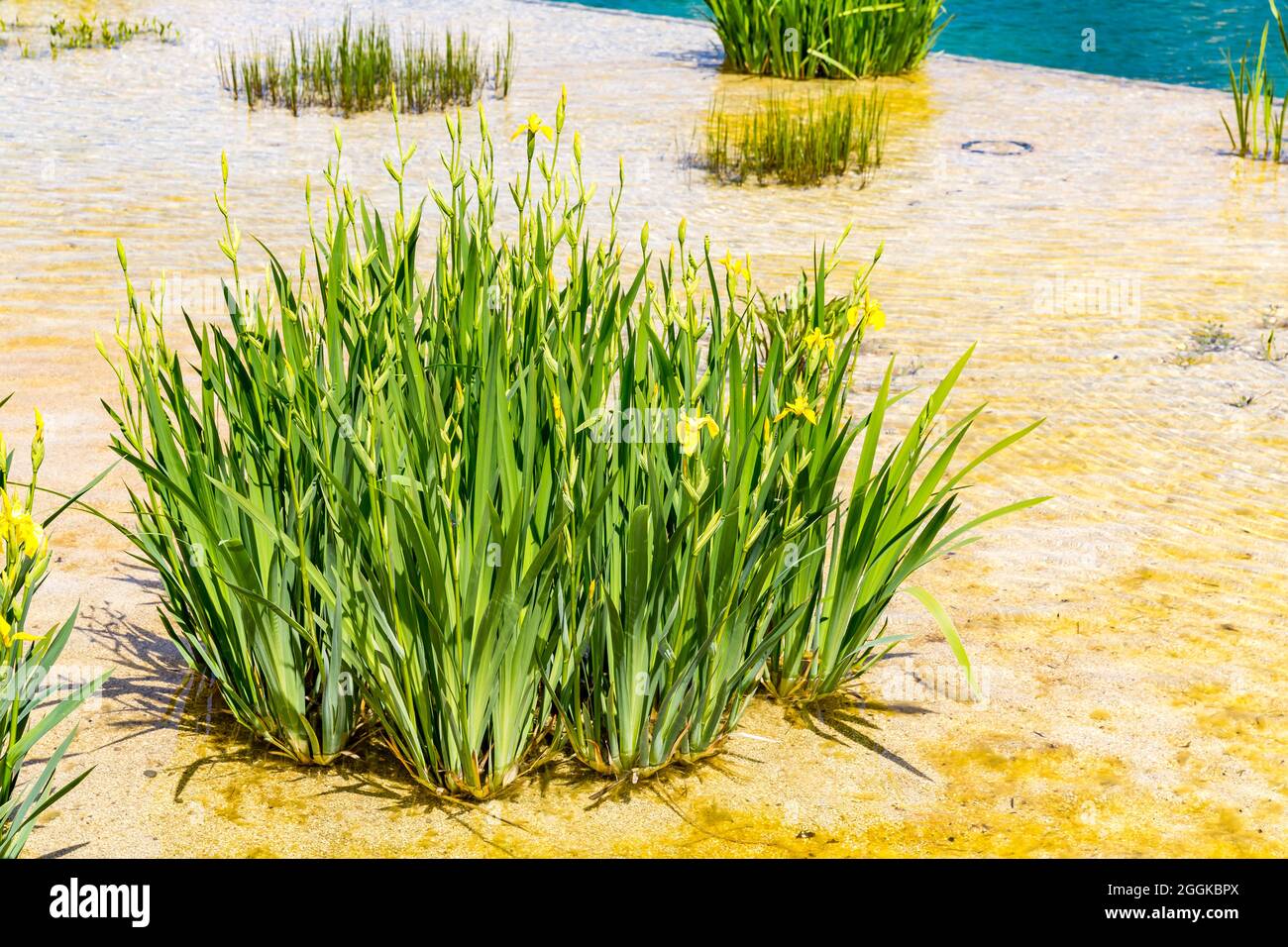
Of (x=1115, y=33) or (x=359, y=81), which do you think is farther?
(x=1115, y=33)

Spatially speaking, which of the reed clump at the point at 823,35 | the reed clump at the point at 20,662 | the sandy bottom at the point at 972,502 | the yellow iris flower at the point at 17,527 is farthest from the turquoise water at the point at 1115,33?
the yellow iris flower at the point at 17,527

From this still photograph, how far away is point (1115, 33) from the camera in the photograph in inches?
698

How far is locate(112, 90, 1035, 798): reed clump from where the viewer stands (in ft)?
7.38

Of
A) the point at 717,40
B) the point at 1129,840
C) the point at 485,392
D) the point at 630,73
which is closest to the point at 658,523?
the point at 485,392

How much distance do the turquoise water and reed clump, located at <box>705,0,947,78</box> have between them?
414 cm

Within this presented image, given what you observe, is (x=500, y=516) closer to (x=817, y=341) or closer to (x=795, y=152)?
(x=817, y=341)

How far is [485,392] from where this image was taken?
2242 mm

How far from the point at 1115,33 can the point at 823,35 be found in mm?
8086

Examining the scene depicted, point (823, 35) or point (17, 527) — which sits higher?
point (823, 35)

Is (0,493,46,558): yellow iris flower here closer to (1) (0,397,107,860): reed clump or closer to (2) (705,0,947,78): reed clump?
(1) (0,397,107,860): reed clump

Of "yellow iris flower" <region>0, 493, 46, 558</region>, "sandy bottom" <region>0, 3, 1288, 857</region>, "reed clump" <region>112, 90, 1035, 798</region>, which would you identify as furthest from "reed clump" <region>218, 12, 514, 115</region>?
"yellow iris flower" <region>0, 493, 46, 558</region>

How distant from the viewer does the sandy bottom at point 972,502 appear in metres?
2.42

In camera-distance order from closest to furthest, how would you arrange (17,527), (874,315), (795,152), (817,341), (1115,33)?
(17,527), (817,341), (874,315), (795,152), (1115,33)

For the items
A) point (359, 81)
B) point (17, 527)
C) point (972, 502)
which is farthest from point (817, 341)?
point (359, 81)
